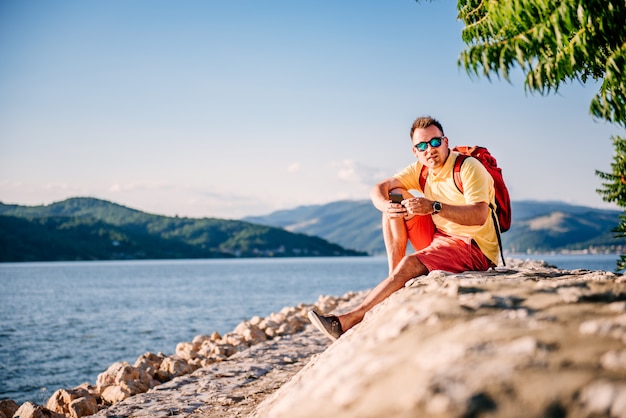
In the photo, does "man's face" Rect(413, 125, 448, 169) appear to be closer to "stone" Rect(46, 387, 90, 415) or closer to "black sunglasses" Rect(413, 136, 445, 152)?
"black sunglasses" Rect(413, 136, 445, 152)

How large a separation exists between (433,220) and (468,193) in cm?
68

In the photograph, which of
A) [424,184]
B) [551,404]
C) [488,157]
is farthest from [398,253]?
[551,404]

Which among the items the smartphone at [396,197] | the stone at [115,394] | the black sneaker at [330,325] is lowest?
the stone at [115,394]

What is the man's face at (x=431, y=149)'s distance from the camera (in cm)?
583

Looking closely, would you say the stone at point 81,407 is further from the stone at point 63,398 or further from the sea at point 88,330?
the sea at point 88,330

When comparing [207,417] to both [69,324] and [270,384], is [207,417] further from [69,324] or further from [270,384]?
[69,324]

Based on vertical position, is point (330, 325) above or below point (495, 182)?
below

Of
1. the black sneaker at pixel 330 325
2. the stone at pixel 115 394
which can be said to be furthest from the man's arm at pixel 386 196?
the stone at pixel 115 394

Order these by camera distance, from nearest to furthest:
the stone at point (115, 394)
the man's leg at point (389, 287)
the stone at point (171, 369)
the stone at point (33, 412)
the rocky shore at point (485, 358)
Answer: the rocky shore at point (485, 358) < the man's leg at point (389, 287) < the stone at point (33, 412) < the stone at point (115, 394) < the stone at point (171, 369)

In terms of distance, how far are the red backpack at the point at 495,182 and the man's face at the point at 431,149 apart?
0.17 m

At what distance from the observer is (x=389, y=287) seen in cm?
546

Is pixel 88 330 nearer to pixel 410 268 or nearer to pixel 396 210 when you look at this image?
pixel 396 210

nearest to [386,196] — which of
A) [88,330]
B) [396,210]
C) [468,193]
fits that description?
[396,210]

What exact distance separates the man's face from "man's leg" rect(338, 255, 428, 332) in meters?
1.04
